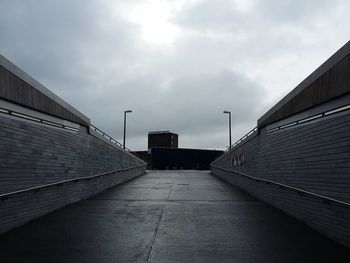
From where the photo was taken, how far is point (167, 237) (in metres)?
10.9

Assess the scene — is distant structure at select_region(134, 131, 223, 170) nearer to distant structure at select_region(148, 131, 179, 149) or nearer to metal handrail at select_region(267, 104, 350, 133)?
distant structure at select_region(148, 131, 179, 149)

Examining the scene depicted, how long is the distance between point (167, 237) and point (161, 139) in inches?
3508

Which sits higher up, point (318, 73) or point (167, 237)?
point (318, 73)

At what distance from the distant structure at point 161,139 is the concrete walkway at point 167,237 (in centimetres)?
8209

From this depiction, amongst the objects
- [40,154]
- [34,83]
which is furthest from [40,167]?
[34,83]

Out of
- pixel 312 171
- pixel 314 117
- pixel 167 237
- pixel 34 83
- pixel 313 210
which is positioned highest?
pixel 34 83

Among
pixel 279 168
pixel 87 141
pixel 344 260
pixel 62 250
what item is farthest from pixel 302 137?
pixel 87 141

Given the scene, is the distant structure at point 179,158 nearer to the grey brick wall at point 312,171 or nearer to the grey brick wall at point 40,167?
the grey brick wall at point 40,167

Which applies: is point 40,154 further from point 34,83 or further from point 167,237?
point 167,237

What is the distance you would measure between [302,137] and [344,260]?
5776mm

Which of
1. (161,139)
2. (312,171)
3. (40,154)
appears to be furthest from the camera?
(161,139)

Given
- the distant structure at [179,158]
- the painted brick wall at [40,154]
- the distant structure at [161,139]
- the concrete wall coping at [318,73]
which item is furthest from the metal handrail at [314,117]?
the distant structure at [161,139]

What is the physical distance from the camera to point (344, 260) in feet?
28.0

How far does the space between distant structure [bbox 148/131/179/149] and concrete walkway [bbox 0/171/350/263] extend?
82085 millimetres
